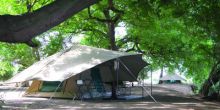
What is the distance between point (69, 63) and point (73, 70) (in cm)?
88

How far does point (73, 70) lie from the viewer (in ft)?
48.6

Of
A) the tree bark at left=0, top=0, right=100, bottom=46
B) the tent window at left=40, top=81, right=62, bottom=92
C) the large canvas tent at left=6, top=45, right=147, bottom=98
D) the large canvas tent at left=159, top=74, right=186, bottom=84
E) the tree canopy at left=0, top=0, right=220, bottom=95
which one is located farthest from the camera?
the large canvas tent at left=159, top=74, right=186, bottom=84

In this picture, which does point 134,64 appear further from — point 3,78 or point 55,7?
point 3,78

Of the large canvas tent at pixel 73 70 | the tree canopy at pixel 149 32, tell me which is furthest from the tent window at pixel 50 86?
the tree canopy at pixel 149 32

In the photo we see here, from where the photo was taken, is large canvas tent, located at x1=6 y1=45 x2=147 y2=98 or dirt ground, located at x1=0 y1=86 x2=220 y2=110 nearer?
dirt ground, located at x1=0 y1=86 x2=220 y2=110

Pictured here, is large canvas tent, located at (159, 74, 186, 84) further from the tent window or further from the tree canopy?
the tent window

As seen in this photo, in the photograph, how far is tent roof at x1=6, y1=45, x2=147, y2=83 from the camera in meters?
14.8

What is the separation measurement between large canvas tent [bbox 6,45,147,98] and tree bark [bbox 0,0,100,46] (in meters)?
8.74

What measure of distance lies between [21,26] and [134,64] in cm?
1317

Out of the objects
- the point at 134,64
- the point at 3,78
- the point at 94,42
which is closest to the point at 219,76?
the point at 134,64

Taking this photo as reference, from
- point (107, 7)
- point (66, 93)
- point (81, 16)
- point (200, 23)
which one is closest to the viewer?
point (200, 23)

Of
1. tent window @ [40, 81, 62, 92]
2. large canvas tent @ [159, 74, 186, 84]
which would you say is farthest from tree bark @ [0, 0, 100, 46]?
large canvas tent @ [159, 74, 186, 84]

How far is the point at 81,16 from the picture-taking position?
23.3m

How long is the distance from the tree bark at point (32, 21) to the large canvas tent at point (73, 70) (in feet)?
28.7
